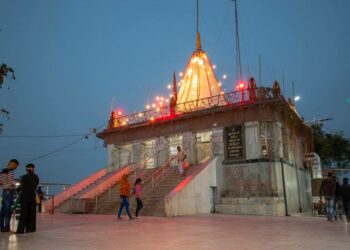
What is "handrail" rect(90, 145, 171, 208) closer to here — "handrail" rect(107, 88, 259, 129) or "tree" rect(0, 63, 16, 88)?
"handrail" rect(107, 88, 259, 129)

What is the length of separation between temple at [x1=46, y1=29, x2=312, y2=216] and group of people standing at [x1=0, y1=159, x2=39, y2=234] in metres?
7.14

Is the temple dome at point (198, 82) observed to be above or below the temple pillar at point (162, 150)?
above

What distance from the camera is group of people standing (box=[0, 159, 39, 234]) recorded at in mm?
9477

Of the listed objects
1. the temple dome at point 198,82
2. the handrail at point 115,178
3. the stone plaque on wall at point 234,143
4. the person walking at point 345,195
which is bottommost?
the person walking at point 345,195

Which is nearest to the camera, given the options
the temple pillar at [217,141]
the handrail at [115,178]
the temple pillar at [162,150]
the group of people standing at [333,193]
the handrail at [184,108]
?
the group of people standing at [333,193]

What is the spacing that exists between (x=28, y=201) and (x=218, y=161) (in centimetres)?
1229

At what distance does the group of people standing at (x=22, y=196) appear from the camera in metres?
9.48

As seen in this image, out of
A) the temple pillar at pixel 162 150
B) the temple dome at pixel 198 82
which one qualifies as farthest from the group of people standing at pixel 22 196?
the temple dome at pixel 198 82

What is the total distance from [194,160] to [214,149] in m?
1.92

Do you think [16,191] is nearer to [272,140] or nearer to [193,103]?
[272,140]

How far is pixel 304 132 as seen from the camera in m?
27.8

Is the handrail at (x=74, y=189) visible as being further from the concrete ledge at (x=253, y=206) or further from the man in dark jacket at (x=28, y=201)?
the man in dark jacket at (x=28, y=201)

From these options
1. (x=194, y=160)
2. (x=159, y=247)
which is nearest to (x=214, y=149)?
(x=194, y=160)

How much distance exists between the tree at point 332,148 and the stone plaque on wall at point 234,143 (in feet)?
55.4
